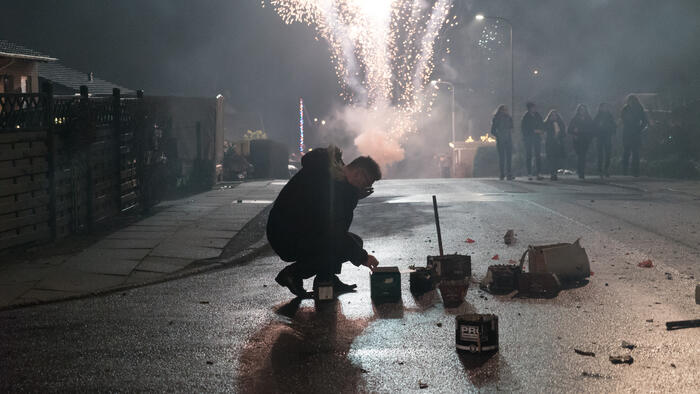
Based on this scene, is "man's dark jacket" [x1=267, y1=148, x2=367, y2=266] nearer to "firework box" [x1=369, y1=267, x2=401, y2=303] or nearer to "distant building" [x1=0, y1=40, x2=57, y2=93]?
"firework box" [x1=369, y1=267, x2=401, y2=303]

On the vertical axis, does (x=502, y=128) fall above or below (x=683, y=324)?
above

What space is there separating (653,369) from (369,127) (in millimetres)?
64791

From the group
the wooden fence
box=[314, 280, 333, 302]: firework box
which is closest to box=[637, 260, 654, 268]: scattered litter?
box=[314, 280, 333, 302]: firework box

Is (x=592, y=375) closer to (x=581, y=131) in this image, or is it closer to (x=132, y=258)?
(x=132, y=258)

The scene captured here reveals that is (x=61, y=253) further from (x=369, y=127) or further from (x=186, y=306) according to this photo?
(x=369, y=127)

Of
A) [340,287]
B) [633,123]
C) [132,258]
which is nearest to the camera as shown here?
[340,287]

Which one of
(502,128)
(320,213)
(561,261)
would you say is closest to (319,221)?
(320,213)

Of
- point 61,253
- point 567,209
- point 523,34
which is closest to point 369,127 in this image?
point 523,34

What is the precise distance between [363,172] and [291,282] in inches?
50.8

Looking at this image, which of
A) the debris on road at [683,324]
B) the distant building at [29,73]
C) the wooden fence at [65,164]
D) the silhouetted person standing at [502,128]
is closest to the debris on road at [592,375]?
the debris on road at [683,324]

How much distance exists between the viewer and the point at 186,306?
27.0ft

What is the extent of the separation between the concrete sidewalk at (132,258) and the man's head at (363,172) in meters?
2.96

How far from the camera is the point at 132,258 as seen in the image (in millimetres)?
11078

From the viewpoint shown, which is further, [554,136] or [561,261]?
[554,136]
